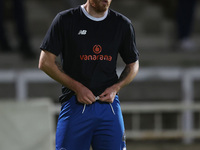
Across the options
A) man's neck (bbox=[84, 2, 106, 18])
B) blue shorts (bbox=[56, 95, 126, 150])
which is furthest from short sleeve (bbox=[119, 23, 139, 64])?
blue shorts (bbox=[56, 95, 126, 150])

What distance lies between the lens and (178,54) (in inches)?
307

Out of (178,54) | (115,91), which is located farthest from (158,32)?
(115,91)

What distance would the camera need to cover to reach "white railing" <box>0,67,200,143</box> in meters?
6.90

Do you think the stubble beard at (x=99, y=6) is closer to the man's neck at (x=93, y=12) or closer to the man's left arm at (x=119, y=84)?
the man's neck at (x=93, y=12)

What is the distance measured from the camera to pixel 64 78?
134 inches

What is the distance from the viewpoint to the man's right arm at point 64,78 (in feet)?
11.1

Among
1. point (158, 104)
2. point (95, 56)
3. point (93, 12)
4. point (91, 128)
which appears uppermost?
point (93, 12)

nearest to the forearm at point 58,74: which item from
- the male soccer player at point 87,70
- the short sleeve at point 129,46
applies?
the male soccer player at point 87,70

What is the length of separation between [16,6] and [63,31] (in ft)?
14.8

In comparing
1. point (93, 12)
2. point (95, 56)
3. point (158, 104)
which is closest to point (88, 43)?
point (95, 56)

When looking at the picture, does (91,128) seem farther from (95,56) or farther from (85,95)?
(95,56)

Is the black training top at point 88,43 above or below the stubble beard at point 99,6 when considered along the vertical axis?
below

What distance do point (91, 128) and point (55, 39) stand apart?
66 centimetres

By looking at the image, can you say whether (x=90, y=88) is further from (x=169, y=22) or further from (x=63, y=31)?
(x=169, y=22)
